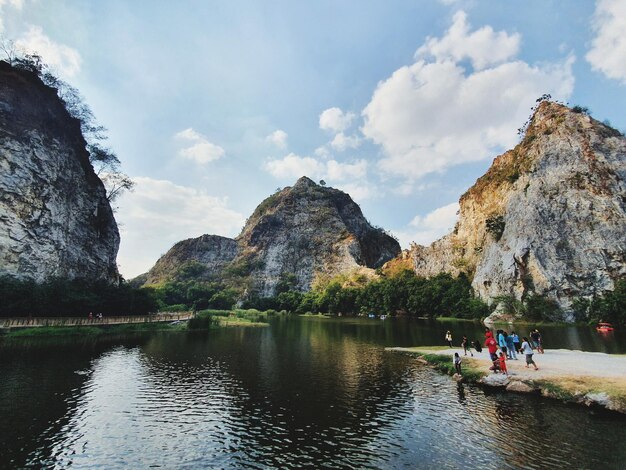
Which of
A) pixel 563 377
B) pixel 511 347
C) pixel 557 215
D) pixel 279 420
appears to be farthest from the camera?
pixel 557 215

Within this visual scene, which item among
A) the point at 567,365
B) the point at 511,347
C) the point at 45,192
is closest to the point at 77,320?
the point at 45,192

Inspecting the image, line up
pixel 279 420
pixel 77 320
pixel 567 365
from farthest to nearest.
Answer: pixel 77 320, pixel 567 365, pixel 279 420

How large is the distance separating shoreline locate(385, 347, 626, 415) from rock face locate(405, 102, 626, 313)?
5869cm

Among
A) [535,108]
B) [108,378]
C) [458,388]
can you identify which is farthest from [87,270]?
[535,108]

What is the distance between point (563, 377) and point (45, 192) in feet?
277

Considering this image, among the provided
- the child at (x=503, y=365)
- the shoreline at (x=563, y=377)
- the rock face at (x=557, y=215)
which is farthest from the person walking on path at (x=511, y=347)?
the rock face at (x=557, y=215)

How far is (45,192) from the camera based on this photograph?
68.8 m

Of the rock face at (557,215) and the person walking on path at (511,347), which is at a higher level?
the rock face at (557,215)

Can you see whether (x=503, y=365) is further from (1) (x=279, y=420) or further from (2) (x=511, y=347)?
(1) (x=279, y=420)

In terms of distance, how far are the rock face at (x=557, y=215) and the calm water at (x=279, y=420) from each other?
6752 cm

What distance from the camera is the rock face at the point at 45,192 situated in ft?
202

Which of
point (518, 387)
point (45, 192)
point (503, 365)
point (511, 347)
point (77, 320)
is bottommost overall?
point (518, 387)

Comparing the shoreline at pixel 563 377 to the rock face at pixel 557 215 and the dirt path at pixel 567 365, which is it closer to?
the dirt path at pixel 567 365

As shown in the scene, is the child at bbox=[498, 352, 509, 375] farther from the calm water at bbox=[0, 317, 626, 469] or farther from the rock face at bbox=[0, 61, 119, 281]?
the rock face at bbox=[0, 61, 119, 281]
